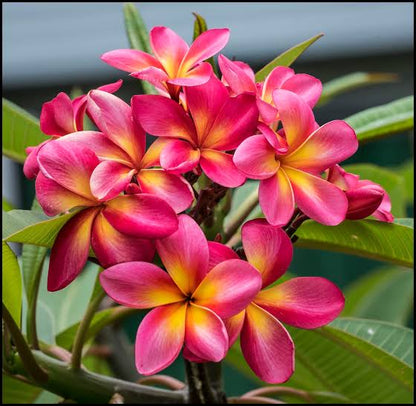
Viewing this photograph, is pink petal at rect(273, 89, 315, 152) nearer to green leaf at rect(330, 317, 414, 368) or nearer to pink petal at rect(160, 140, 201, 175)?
pink petal at rect(160, 140, 201, 175)

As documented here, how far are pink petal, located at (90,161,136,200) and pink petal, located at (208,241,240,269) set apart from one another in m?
0.07

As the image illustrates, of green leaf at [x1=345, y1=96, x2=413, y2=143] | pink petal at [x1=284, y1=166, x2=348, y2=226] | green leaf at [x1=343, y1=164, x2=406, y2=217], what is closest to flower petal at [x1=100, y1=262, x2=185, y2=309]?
pink petal at [x1=284, y1=166, x2=348, y2=226]

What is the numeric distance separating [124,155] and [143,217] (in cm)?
6

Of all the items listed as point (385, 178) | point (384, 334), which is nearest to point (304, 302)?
point (384, 334)

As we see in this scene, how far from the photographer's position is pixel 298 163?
22.1 inches

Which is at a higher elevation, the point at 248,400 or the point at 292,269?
the point at 248,400

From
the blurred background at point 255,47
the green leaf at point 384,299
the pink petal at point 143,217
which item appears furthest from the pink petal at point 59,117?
the blurred background at point 255,47

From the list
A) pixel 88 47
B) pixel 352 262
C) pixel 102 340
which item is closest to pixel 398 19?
pixel 352 262

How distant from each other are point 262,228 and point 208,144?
0.07 meters

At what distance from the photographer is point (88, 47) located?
396 cm

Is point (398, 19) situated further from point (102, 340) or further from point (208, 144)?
point (208, 144)

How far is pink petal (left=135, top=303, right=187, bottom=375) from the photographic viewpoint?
0.49 meters

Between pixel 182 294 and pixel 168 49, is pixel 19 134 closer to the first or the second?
pixel 168 49

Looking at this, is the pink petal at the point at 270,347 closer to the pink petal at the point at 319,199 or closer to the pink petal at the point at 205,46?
the pink petal at the point at 319,199
